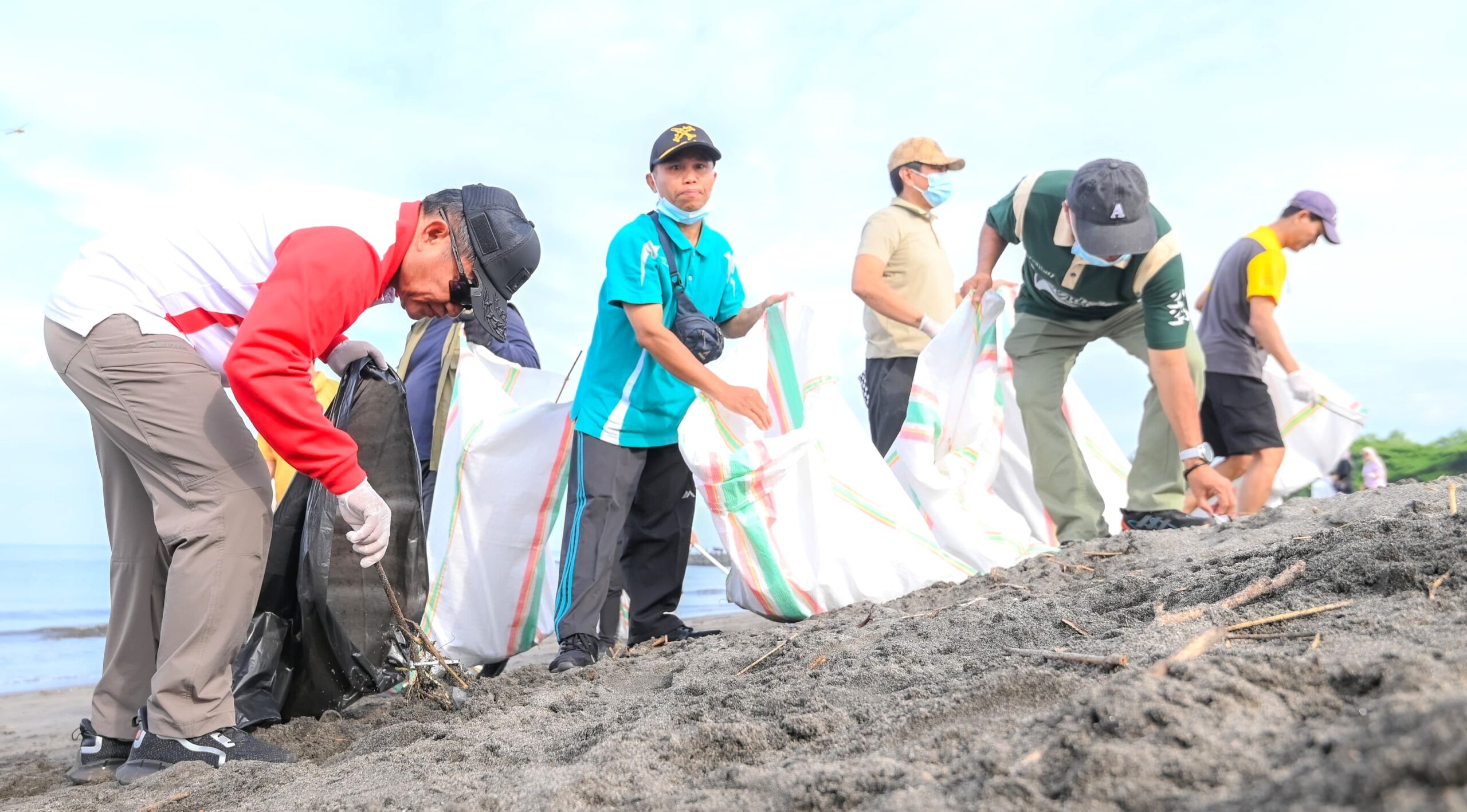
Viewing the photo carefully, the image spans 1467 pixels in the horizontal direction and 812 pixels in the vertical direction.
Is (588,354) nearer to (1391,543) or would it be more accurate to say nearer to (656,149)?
(656,149)

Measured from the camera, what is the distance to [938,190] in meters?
4.42

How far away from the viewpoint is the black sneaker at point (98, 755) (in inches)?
87.5

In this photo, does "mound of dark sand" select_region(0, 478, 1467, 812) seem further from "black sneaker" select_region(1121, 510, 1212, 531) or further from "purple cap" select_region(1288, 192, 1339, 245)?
"purple cap" select_region(1288, 192, 1339, 245)

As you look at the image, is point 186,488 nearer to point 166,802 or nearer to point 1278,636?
point 166,802

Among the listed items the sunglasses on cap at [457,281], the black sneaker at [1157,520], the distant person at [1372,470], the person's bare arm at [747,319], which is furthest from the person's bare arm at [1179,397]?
the distant person at [1372,470]

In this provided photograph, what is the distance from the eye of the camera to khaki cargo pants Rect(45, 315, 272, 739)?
2.07 metres

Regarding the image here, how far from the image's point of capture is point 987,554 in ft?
11.2

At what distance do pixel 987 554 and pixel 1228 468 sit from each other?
84.1 inches

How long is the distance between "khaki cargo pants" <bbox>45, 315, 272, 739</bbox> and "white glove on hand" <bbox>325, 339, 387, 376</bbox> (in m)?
0.47

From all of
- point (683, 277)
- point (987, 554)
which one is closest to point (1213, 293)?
point (987, 554)

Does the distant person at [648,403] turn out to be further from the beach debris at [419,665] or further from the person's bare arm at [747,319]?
the beach debris at [419,665]

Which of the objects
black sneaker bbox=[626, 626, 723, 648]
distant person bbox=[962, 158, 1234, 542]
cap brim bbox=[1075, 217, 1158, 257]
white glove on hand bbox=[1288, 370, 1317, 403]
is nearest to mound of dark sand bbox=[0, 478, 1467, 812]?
black sneaker bbox=[626, 626, 723, 648]

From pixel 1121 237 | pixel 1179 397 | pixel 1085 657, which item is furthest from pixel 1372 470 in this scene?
pixel 1085 657

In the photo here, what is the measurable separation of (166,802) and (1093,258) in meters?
3.27
